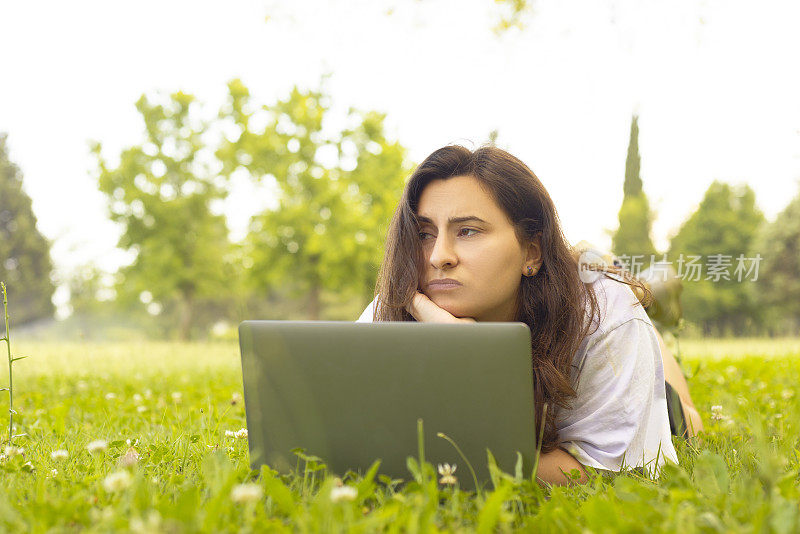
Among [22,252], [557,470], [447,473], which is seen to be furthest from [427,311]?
[22,252]

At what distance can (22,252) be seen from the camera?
3528cm

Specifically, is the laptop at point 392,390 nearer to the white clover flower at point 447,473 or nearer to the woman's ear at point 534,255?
the white clover flower at point 447,473

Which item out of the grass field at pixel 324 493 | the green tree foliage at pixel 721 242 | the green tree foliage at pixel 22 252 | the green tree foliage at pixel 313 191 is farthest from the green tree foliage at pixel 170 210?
the green tree foliage at pixel 721 242

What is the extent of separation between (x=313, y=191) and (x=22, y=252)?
22.8 metres

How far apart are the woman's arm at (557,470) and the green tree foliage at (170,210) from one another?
2163 centimetres

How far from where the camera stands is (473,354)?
1.57m

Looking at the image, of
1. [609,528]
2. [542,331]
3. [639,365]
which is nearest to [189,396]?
[542,331]

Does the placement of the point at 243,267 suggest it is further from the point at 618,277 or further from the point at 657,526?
the point at 657,526

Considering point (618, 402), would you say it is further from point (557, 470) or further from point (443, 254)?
point (443, 254)

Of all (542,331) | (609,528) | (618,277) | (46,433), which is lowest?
(46,433)

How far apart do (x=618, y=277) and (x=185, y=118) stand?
77.2 ft

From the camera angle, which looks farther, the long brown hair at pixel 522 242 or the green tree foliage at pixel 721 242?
the green tree foliage at pixel 721 242

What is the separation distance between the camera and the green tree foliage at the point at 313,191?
69.9 feet

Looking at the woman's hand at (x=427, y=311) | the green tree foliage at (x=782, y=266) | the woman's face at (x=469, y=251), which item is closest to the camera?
the woman's hand at (x=427, y=311)
